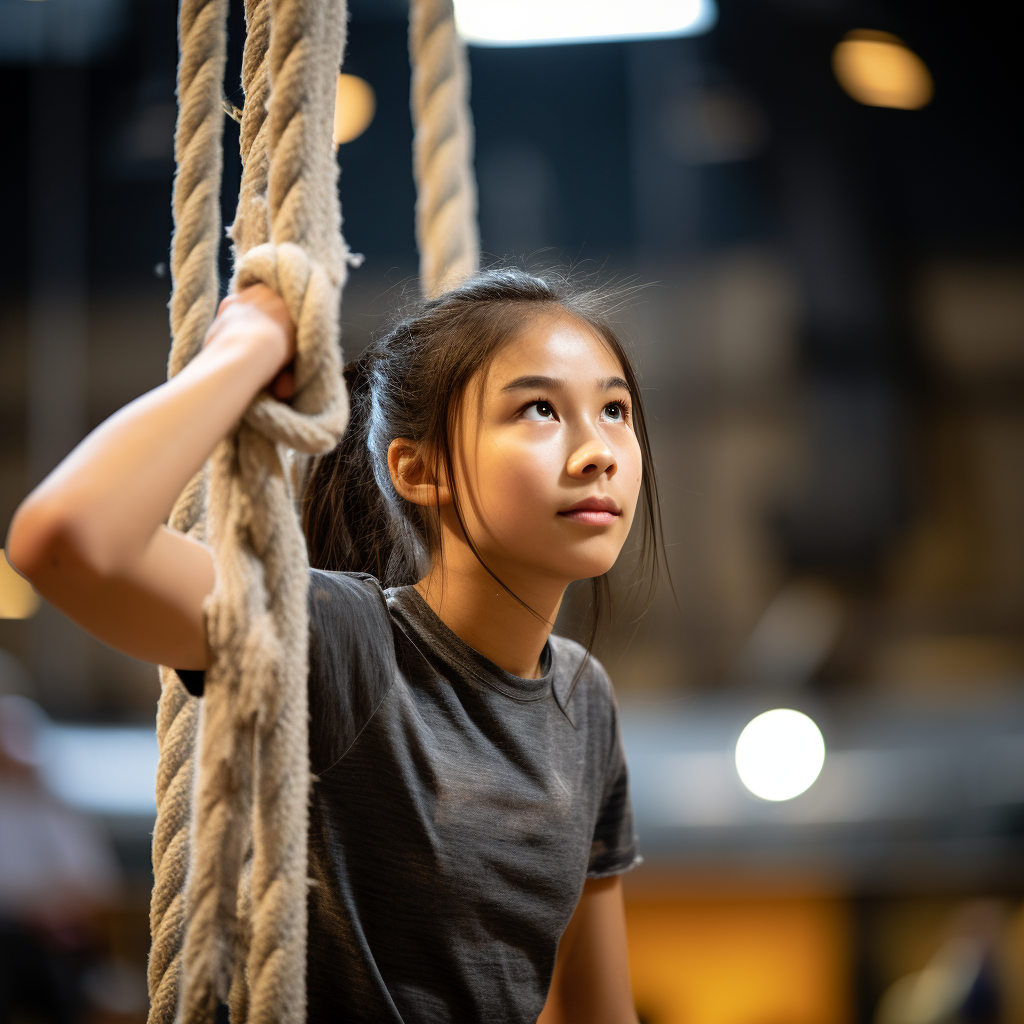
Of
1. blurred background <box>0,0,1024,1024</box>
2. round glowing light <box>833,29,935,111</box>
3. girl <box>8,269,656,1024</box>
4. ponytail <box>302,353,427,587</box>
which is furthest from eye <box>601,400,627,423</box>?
round glowing light <box>833,29,935,111</box>

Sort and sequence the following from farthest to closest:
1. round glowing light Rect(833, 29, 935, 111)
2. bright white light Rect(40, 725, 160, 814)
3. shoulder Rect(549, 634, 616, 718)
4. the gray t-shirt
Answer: round glowing light Rect(833, 29, 935, 111) → bright white light Rect(40, 725, 160, 814) → shoulder Rect(549, 634, 616, 718) → the gray t-shirt

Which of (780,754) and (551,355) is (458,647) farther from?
(780,754)

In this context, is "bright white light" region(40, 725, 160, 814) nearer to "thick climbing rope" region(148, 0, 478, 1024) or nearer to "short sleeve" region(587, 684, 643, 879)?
"short sleeve" region(587, 684, 643, 879)

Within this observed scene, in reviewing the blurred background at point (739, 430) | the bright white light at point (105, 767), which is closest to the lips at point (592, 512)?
the blurred background at point (739, 430)

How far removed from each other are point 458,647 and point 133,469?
0.60 ft

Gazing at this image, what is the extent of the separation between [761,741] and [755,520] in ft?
3.00

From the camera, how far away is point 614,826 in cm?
52

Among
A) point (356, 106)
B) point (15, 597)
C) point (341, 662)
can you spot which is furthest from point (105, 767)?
point (341, 662)

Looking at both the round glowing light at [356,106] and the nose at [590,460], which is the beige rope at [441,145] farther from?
the round glowing light at [356,106]

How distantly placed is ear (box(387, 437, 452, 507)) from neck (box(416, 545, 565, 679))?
27mm

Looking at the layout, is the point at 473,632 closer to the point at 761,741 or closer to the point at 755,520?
the point at 761,741

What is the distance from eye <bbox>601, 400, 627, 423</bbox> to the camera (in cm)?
43

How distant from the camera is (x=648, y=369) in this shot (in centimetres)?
239

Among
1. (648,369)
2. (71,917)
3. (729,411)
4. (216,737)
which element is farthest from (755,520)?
(216,737)
